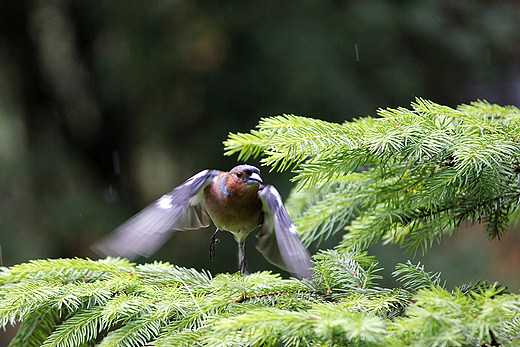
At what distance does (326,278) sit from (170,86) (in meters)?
2.67

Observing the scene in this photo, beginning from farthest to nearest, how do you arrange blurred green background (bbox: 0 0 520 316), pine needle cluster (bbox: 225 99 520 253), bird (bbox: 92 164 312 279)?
blurred green background (bbox: 0 0 520 316)
bird (bbox: 92 164 312 279)
pine needle cluster (bbox: 225 99 520 253)

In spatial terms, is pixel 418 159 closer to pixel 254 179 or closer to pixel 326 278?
pixel 326 278

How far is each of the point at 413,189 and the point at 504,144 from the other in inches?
11.8

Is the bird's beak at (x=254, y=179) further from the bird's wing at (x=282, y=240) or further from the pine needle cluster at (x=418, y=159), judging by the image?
the pine needle cluster at (x=418, y=159)

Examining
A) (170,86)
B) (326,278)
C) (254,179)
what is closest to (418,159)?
(326,278)

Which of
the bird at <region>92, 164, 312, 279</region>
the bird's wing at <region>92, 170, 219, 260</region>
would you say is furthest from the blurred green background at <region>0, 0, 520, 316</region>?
the bird's wing at <region>92, 170, 219, 260</region>

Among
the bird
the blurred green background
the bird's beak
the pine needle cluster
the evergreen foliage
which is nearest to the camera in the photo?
the evergreen foliage

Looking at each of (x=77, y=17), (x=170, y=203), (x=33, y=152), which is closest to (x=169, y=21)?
(x=77, y=17)

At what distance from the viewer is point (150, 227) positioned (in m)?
1.23

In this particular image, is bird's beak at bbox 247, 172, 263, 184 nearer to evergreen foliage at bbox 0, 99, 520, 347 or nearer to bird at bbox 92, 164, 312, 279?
bird at bbox 92, 164, 312, 279

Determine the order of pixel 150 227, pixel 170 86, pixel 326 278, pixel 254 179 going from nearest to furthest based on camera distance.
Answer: pixel 326 278 → pixel 150 227 → pixel 254 179 → pixel 170 86

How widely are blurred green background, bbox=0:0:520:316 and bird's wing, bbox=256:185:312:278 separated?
164 centimetres

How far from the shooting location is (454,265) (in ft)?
11.6

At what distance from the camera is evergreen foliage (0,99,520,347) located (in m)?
0.75
